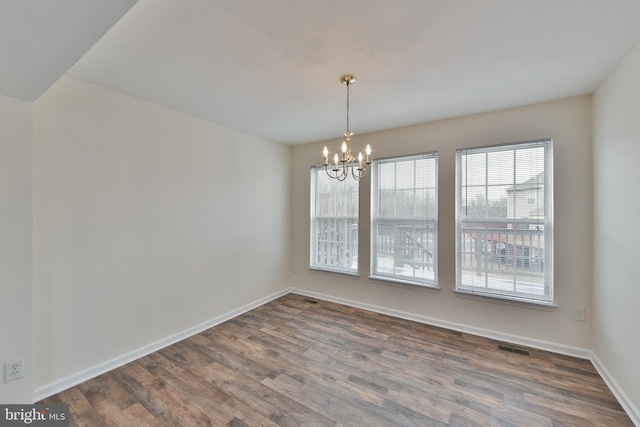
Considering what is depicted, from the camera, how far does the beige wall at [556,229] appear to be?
8.54 ft

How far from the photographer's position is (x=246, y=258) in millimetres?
3816

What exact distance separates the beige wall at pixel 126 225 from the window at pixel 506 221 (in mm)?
2965

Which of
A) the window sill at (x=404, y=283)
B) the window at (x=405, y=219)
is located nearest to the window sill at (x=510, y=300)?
the window sill at (x=404, y=283)

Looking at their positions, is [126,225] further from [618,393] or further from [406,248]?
[618,393]

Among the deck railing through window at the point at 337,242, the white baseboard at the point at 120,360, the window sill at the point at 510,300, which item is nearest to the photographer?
the white baseboard at the point at 120,360

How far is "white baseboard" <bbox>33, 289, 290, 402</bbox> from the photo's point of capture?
2.05 meters

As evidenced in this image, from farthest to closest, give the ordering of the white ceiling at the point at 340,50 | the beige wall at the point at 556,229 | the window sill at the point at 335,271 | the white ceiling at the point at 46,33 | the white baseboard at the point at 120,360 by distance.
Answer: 1. the window sill at the point at 335,271
2. the beige wall at the point at 556,229
3. the white baseboard at the point at 120,360
4. the white ceiling at the point at 340,50
5. the white ceiling at the point at 46,33

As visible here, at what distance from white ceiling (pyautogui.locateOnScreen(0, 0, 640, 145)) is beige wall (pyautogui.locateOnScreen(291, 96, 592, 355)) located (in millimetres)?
273

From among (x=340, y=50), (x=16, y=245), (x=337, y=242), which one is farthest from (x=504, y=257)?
(x=16, y=245)

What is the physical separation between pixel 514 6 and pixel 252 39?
5.14ft

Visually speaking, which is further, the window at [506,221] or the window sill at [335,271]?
the window sill at [335,271]

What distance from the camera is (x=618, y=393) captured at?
6.59 feet

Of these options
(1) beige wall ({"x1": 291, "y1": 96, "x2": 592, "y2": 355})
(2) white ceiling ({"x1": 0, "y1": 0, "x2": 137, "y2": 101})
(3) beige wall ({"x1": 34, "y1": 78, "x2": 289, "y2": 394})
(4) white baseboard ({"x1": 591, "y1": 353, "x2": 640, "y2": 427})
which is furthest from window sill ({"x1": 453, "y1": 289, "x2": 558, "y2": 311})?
(2) white ceiling ({"x1": 0, "y1": 0, "x2": 137, "y2": 101})

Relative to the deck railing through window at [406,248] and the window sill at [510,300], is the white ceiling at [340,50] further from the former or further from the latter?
the window sill at [510,300]
